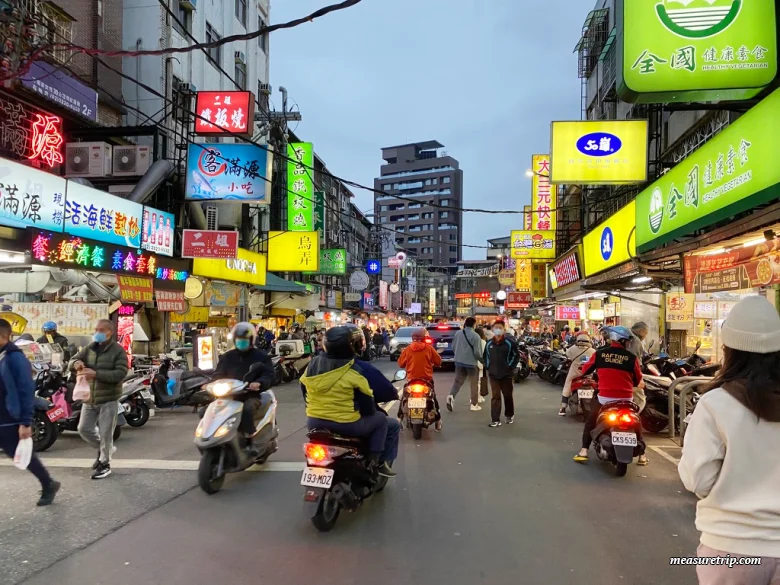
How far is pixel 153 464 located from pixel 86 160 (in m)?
12.1

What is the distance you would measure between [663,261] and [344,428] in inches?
315

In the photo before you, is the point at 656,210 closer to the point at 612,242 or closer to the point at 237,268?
the point at 612,242

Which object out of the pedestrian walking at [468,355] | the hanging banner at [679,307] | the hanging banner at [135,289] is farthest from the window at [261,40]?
the hanging banner at [679,307]

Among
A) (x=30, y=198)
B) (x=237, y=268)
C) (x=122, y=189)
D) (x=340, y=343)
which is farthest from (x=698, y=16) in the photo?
(x=122, y=189)

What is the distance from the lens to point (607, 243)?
46.4 ft

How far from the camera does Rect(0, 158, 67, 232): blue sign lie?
419 inches

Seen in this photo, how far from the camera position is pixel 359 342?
5547mm

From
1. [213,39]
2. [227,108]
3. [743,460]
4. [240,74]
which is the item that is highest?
[240,74]

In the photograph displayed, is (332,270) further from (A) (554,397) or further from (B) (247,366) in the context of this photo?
(B) (247,366)

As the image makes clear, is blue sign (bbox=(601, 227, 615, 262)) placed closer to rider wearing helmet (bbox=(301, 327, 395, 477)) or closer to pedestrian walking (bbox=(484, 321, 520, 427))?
pedestrian walking (bbox=(484, 321, 520, 427))

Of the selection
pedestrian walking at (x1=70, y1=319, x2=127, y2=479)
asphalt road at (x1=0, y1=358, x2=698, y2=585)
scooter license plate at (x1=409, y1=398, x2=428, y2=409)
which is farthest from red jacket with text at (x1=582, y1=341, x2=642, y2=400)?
pedestrian walking at (x1=70, y1=319, x2=127, y2=479)

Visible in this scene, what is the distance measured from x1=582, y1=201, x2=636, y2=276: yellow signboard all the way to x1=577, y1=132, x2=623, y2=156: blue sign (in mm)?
1281

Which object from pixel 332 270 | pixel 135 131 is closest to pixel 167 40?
pixel 135 131

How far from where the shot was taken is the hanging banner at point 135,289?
14.0 metres
